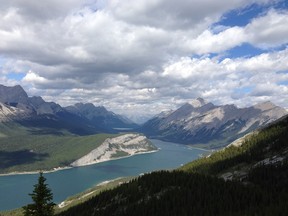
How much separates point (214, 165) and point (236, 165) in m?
14.8

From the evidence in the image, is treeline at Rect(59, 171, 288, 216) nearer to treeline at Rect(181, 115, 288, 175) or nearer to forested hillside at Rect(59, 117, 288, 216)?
forested hillside at Rect(59, 117, 288, 216)

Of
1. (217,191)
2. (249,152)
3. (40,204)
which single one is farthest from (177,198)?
Result: (249,152)

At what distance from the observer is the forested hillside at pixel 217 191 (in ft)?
315

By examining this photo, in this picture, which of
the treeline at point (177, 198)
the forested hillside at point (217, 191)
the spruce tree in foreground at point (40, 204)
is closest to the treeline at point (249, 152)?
the forested hillside at point (217, 191)

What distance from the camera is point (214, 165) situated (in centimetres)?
17012

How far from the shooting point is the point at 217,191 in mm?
111562

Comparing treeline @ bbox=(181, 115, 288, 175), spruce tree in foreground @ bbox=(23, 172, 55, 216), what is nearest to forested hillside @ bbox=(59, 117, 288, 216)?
treeline @ bbox=(181, 115, 288, 175)

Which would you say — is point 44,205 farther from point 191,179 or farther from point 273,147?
point 273,147

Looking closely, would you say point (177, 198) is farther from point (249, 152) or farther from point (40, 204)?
point (249, 152)

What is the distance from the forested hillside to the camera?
9600 cm

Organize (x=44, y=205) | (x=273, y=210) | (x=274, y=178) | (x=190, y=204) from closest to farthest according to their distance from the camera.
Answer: (x=44, y=205) → (x=273, y=210) → (x=190, y=204) → (x=274, y=178)

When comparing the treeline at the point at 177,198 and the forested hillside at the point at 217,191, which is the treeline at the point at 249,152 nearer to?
the forested hillside at the point at 217,191

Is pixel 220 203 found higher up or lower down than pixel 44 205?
lower down

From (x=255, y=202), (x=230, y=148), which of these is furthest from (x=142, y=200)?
(x=230, y=148)
